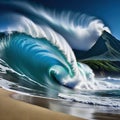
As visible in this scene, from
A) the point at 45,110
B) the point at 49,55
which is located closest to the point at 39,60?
the point at 49,55

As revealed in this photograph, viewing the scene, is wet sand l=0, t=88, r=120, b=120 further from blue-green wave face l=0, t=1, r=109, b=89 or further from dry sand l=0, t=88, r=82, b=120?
blue-green wave face l=0, t=1, r=109, b=89

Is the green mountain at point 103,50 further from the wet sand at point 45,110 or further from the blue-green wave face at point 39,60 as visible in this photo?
the wet sand at point 45,110

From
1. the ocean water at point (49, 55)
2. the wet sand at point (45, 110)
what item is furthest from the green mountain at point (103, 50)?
the wet sand at point (45, 110)

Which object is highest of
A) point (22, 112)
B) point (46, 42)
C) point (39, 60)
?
point (46, 42)

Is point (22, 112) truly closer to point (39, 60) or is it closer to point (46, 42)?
point (39, 60)

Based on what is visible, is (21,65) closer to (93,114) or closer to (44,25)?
(44,25)

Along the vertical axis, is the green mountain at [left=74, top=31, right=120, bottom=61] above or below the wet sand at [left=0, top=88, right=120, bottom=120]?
above

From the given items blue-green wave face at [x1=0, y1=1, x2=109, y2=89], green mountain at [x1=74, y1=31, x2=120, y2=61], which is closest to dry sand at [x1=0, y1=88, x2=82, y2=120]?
blue-green wave face at [x1=0, y1=1, x2=109, y2=89]

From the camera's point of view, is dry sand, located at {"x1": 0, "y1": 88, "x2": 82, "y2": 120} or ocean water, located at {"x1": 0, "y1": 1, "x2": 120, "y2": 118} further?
ocean water, located at {"x1": 0, "y1": 1, "x2": 120, "y2": 118}
